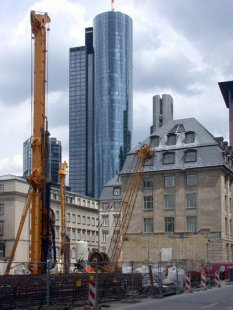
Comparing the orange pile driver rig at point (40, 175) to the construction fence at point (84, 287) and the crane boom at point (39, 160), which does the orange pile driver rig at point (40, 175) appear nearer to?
the crane boom at point (39, 160)

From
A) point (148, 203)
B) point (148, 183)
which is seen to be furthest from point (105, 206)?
point (148, 203)

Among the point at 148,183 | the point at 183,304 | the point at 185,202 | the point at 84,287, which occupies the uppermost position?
the point at 148,183

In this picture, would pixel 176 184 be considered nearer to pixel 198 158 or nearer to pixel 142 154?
pixel 198 158

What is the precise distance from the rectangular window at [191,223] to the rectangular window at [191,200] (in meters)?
1.42

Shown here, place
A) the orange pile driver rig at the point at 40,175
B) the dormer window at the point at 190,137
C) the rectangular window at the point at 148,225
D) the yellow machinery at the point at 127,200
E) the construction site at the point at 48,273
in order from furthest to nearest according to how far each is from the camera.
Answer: the dormer window at the point at 190,137 < the rectangular window at the point at 148,225 < the yellow machinery at the point at 127,200 < the orange pile driver rig at the point at 40,175 < the construction site at the point at 48,273

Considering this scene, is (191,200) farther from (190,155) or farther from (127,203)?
(127,203)

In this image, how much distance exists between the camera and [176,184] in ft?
247

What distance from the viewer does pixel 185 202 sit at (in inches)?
2921

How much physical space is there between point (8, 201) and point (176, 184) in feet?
129

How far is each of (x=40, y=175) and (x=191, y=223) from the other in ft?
134

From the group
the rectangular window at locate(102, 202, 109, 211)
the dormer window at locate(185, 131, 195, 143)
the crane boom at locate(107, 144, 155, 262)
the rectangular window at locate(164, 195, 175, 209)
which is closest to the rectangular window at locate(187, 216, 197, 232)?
the rectangular window at locate(164, 195, 175, 209)

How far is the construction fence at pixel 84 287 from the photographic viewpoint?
25094 mm

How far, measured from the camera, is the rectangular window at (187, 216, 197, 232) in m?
73.1

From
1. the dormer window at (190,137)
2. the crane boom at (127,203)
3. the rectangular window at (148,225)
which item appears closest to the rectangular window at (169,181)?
the crane boom at (127,203)
